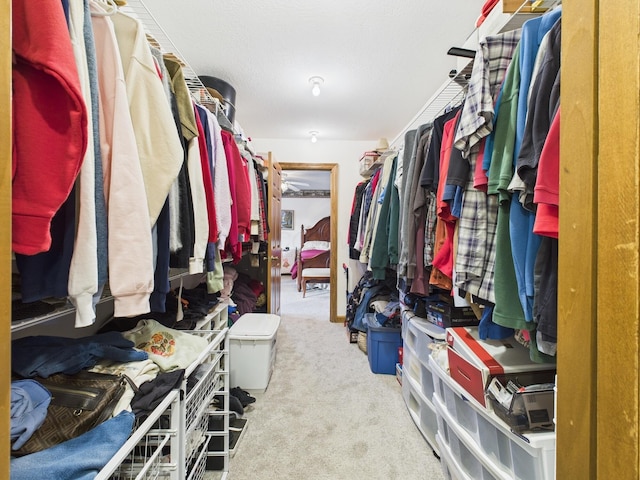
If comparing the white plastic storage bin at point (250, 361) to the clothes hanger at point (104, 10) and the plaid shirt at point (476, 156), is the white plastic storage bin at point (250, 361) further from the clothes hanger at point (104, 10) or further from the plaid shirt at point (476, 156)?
the clothes hanger at point (104, 10)

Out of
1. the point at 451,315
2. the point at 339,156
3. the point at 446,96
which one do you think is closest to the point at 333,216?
the point at 339,156

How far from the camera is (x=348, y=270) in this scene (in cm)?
331

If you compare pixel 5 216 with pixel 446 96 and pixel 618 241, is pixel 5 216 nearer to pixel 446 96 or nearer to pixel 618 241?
pixel 618 241

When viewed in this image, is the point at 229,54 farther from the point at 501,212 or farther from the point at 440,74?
the point at 501,212

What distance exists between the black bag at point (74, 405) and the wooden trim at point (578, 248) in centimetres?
90

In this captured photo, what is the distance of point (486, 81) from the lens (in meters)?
0.85

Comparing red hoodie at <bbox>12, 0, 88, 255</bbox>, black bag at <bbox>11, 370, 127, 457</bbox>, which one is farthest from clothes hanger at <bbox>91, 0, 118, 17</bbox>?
black bag at <bbox>11, 370, 127, 457</bbox>

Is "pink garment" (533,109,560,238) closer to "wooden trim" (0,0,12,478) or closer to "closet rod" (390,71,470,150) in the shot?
"closet rod" (390,71,470,150)

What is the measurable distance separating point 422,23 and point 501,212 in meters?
1.42

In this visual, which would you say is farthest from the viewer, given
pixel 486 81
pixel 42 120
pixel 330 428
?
pixel 330 428

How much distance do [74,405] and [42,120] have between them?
0.59 m

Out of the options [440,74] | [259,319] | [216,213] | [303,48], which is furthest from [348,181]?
[216,213]

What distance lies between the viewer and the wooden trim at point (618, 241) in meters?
0.33

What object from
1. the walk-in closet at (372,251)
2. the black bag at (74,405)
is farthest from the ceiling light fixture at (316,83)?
the black bag at (74,405)
